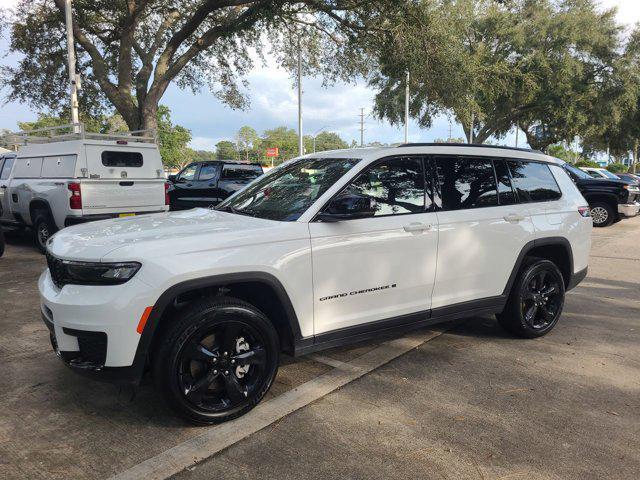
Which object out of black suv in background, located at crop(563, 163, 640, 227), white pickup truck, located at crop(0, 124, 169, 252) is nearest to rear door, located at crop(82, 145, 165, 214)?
white pickup truck, located at crop(0, 124, 169, 252)

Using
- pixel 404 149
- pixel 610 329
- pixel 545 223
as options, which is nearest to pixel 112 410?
pixel 404 149

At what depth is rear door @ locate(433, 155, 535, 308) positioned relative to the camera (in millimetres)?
3938

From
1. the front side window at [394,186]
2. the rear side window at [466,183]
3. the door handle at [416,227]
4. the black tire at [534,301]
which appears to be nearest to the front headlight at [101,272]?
the front side window at [394,186]

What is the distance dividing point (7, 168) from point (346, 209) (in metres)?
9.62

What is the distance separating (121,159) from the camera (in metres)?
8.88

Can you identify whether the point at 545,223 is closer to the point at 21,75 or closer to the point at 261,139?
the point at 21,75

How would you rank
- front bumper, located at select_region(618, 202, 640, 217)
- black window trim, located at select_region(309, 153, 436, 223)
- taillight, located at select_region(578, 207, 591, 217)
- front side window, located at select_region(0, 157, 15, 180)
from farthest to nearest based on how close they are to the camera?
front bumper, located at select_region(618, 202, 640, 217)
front side window, located at select_region(0, 157, 15, 180)
taillight, located at select_region(578, 207, 591, 217)
black window trim, located at select_region(309, 153, 436, 223)

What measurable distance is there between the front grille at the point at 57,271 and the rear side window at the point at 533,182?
3.67 m

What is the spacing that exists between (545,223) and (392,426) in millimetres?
2544

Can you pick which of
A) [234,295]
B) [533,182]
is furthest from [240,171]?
[234,295]

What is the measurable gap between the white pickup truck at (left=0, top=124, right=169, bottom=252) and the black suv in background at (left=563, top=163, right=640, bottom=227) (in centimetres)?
1139

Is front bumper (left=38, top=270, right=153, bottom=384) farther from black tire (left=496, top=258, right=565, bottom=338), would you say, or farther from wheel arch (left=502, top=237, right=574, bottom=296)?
black tire (left=496, top=258, right=565, bottom=338)

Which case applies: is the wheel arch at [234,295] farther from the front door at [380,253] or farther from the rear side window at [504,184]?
the rear side window at [504,184]

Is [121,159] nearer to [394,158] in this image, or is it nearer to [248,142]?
[394,158]
